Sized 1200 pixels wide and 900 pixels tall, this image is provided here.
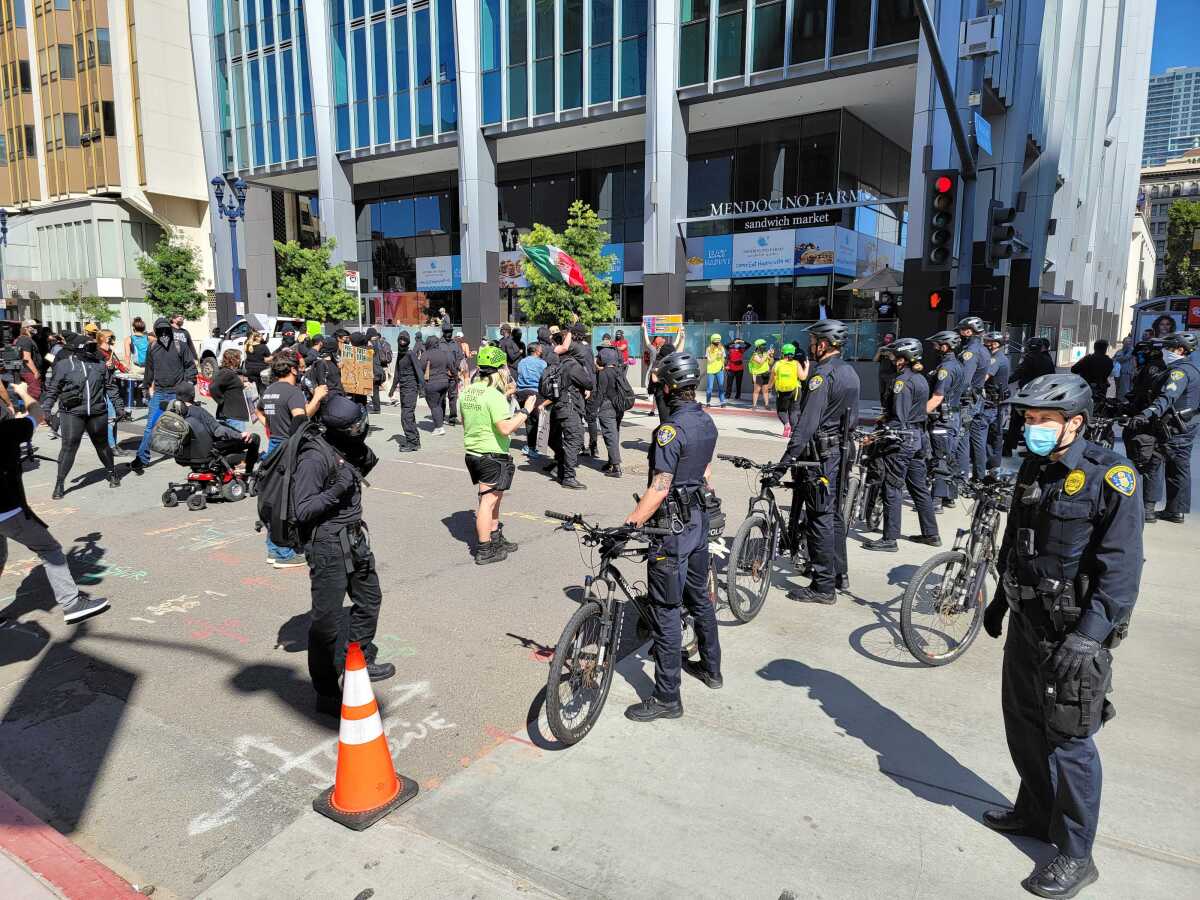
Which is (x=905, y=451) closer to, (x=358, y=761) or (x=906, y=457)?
(x=906, y=457)

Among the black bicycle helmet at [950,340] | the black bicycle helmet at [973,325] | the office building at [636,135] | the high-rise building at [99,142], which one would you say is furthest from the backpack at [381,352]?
the high-rise building at [99,142]

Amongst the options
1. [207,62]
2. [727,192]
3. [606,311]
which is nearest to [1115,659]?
[606,311]

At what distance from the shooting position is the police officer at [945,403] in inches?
320

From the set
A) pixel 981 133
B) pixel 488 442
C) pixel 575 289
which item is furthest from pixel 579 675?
pixel 575 289

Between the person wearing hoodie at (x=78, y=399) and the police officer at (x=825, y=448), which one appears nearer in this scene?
the police officer at (x=825, y=448)

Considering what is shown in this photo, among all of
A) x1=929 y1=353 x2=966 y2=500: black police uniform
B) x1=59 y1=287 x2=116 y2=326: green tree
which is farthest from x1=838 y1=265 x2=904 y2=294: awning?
x1=59 y1=287 x2=116 y2=326: green tree

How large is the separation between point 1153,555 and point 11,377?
16.3 meters

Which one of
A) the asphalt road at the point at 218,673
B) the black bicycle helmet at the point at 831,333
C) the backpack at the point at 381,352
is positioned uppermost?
the black bicycle helmet at the point at 831,333

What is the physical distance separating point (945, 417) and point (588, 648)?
20.0 feet

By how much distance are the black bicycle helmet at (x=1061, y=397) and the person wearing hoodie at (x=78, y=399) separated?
33.4ft

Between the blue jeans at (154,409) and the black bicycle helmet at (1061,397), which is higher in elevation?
the black bicycle helmet at (1061,397)

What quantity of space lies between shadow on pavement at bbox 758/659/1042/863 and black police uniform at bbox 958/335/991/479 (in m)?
5.55

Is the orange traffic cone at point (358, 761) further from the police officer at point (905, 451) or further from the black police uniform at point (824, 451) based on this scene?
the police officer at point (905, 451)

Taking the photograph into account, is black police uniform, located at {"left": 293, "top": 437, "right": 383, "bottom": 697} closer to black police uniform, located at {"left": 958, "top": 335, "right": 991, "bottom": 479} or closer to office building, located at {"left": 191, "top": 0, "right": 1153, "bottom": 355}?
black police uniform, located at {"left": 958, "top": 335, "right": 991, "bottom": 479}
